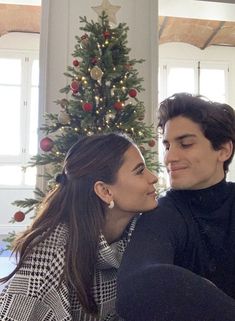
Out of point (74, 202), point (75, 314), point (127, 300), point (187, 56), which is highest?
point (187, 56)

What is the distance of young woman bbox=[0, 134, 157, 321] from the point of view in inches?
39.9

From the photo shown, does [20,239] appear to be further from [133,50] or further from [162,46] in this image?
[162,46]

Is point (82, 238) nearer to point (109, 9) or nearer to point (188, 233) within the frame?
point (188, 233)

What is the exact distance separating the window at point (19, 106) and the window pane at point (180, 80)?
2.12 meters

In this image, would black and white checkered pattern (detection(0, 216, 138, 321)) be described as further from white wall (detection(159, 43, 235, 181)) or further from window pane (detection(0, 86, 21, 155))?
white wall (detection(159, 43, 235, 181))

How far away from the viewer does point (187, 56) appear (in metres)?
6.03

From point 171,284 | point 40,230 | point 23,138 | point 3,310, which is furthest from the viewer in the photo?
point 23,138

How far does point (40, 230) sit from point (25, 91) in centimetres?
491

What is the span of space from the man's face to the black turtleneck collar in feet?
0.05

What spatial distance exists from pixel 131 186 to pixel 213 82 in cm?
543

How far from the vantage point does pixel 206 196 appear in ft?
3.20

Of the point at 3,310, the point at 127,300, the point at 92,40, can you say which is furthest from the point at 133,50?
the point at 127,300

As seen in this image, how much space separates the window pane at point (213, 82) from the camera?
6.14m

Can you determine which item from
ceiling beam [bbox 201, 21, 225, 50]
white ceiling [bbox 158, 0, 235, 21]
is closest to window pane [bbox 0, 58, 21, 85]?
ceiling beam [bbox 201, 21, 225, 50]
